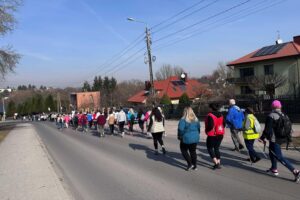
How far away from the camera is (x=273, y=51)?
53.1 metres

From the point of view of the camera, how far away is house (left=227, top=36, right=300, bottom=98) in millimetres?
48688

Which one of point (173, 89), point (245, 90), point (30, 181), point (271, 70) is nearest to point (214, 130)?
point (30, 181)

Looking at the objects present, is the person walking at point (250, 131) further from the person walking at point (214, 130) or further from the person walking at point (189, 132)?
the person walking at point (189, 132)

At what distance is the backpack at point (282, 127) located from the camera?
8.75m

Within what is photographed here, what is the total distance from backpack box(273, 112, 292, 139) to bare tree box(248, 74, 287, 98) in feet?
129

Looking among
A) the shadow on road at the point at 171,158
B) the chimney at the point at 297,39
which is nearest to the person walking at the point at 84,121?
the shadow on road at the point at 171,158

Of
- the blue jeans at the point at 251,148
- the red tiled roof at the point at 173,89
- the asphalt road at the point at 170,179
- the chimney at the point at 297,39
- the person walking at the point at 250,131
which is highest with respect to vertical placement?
the chimney at the point at 297,39

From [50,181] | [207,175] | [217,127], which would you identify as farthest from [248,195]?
[50,181]

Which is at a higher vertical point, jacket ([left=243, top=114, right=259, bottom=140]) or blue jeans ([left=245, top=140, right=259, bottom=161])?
jacket ([left=243, top=114, right=259, bottom=140])

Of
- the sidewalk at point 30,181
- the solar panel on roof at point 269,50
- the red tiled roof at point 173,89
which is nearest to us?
the sidewalk at point 30,181

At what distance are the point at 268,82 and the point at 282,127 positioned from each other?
42.0m

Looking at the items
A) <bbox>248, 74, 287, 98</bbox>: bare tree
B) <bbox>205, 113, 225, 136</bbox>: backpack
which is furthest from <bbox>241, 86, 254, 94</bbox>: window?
<bbox>205, 113, 225, 136</bbox>: backpack

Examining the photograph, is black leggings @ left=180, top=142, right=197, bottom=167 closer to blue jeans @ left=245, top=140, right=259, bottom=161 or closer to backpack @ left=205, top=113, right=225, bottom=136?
backpack @ left=205, top=113, right=225, bottom=136

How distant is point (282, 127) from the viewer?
877cm
